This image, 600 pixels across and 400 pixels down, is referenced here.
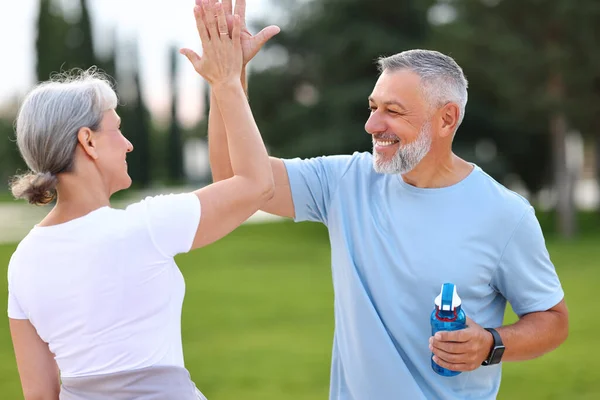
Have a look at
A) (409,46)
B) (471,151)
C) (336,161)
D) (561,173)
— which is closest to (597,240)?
(561,173)

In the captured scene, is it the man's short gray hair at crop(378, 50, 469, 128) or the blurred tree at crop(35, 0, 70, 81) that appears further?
the blurred tree at crop(35, 0, 70, 81)

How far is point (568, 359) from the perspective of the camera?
826cm

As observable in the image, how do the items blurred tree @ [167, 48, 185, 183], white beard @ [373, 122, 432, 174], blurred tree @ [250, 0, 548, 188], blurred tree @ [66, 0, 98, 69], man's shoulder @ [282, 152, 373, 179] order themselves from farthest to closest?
blurred tree @ [167, 48, 185, 183] → blurred tree @ [66, 0, 98, 69] → blurred tree @ [250, 0, 548, 188] → man's shoulder @ [282, 152, 373, 179] → white beard @ [373, 122, 432, 174]

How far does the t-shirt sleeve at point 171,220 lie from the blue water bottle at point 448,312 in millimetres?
820

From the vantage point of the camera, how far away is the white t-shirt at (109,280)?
77.5 inches

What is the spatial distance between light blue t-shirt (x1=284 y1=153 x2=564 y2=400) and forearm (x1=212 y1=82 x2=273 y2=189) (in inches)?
28.0

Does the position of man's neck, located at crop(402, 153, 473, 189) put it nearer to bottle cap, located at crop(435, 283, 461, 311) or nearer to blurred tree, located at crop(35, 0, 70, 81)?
bottle cap, located at crop(435, 283, 461, 311)

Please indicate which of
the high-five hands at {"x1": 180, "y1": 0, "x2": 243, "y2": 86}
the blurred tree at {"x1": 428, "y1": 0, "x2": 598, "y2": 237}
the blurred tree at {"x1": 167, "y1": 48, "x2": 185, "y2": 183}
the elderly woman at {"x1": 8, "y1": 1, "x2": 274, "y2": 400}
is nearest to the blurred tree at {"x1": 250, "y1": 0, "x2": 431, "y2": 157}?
the blurred tree at {"x1": 428, "y1": 0, "x2": 598, "y2": 237}

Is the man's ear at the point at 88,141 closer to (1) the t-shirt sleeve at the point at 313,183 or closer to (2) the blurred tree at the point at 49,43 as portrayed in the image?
(1) the t-shirt sleeve at the point at 313,183

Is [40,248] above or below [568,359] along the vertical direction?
above

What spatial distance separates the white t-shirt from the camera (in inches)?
77.5

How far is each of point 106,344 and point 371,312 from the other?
0.96m

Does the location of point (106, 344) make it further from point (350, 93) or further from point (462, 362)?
point (350, 93)

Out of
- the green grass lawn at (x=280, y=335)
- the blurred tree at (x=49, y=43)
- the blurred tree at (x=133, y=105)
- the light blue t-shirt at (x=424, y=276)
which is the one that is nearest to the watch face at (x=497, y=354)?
the light blue t-shirt at (x=424, y=276)
